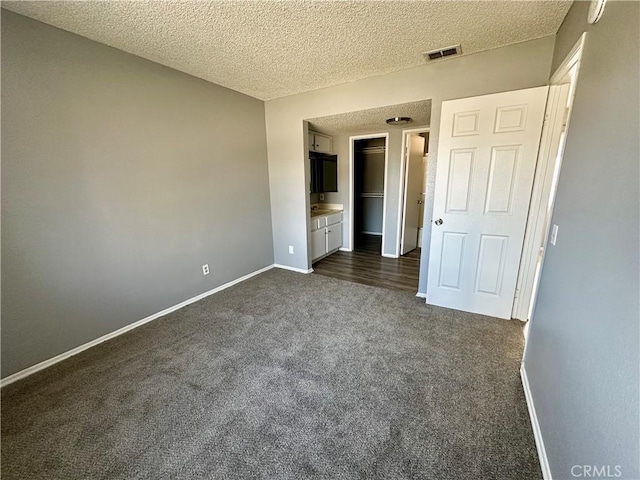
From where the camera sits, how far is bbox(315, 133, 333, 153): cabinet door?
14.1 ft

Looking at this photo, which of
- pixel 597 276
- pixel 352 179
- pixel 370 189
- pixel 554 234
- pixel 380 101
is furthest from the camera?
pixel 370 189

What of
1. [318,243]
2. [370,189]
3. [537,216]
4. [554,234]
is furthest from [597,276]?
[370,189]

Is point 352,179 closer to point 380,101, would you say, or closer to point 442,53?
point 380,101

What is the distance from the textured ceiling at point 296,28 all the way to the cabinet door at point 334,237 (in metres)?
2.62

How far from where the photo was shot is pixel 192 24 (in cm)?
185

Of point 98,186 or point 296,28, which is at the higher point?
point 296,28

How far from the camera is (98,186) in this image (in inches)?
83.3

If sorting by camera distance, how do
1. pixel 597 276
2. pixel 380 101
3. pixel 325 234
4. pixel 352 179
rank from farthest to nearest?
pixel 352 179, pixel 325 234, pixel 380 101, pixel 597 276

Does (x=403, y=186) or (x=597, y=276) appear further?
(x=403, y=186)

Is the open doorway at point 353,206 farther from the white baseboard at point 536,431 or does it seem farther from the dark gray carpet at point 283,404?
the white baseboard at point 536,431

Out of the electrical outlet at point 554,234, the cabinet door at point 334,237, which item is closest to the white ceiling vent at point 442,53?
the electrical outlet at point 554,234

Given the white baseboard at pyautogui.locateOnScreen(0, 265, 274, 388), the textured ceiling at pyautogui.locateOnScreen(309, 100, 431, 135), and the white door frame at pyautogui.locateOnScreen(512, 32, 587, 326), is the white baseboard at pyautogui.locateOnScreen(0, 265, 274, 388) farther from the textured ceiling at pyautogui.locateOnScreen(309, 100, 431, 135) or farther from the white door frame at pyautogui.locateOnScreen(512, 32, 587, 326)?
the white door frame at pyautogui.locateOnScreen(512, 32, 587, 326)

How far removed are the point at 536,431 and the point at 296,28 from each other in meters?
2.96

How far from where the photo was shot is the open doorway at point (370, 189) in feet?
19.9
